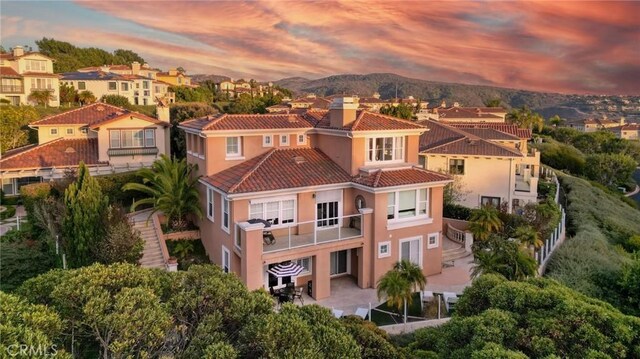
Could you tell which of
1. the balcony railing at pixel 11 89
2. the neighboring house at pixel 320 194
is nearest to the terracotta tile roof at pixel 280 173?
the neighboring house at pixel 320 194

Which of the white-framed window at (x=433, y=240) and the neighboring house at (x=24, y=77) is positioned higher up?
the neighboring house at (x=24, y=77)

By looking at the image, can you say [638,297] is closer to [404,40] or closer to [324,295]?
[324,295]

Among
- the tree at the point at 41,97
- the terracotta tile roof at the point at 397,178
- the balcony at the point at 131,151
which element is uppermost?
the tree at the point at 41,97

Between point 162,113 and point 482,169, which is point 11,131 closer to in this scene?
point 162,113

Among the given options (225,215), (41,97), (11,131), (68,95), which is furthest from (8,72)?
(225,215)

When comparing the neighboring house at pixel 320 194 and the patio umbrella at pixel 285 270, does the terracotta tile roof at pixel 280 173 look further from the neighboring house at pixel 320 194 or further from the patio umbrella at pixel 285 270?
the patio umbrella at pixel 285 270

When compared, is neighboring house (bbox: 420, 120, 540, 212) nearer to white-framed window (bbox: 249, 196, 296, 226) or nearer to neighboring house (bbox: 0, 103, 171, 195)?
white-framed window (bbox: 249, 196, 296, 226)

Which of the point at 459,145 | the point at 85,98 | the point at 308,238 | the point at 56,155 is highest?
the point at 85,98
